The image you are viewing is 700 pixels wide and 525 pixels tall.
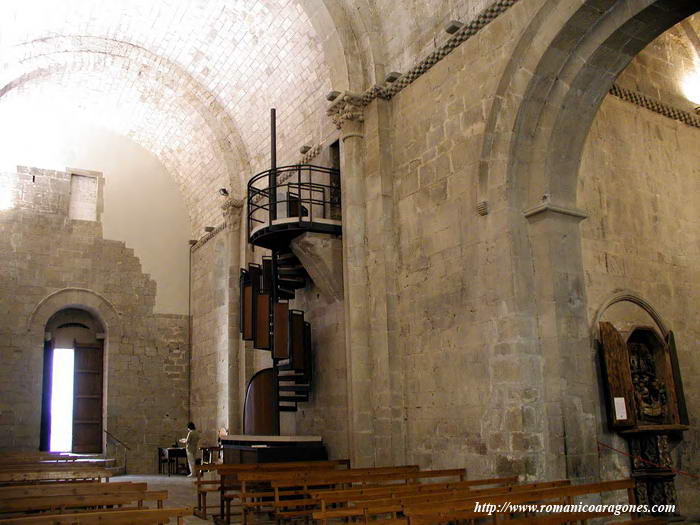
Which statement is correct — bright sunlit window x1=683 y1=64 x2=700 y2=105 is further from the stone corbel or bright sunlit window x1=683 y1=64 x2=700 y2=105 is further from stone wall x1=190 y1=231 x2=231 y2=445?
stone wall x1=190 y1=231 x2=231 y2=445

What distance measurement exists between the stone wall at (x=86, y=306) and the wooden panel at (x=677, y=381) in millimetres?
12095

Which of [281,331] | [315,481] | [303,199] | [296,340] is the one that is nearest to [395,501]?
[315,481]

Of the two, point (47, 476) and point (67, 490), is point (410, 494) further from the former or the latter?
point (47, 476)

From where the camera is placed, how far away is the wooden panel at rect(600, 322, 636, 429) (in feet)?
29.1

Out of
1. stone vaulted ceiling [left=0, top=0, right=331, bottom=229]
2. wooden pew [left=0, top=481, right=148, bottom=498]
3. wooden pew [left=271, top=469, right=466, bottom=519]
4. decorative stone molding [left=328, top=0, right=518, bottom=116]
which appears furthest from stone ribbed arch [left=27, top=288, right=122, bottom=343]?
wooden pew [left=0, top=481, right=148, bottom=498]

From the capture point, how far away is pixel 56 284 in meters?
17.0

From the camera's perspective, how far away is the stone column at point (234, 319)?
50.3 ft

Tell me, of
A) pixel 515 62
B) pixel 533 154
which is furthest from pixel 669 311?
pixel 515 62

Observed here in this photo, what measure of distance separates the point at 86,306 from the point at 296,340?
738 centimetres

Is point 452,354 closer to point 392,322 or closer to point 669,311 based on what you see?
point 392,322

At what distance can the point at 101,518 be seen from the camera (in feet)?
15.9

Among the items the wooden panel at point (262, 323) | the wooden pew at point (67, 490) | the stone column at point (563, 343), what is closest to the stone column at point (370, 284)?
the wooden panel at point (262, 323)

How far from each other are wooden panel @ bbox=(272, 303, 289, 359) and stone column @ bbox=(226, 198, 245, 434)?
149 inches

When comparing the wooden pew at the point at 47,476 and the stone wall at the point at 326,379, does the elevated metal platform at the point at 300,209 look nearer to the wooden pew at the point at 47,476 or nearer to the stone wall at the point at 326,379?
the stone wall at the point at 326,379
